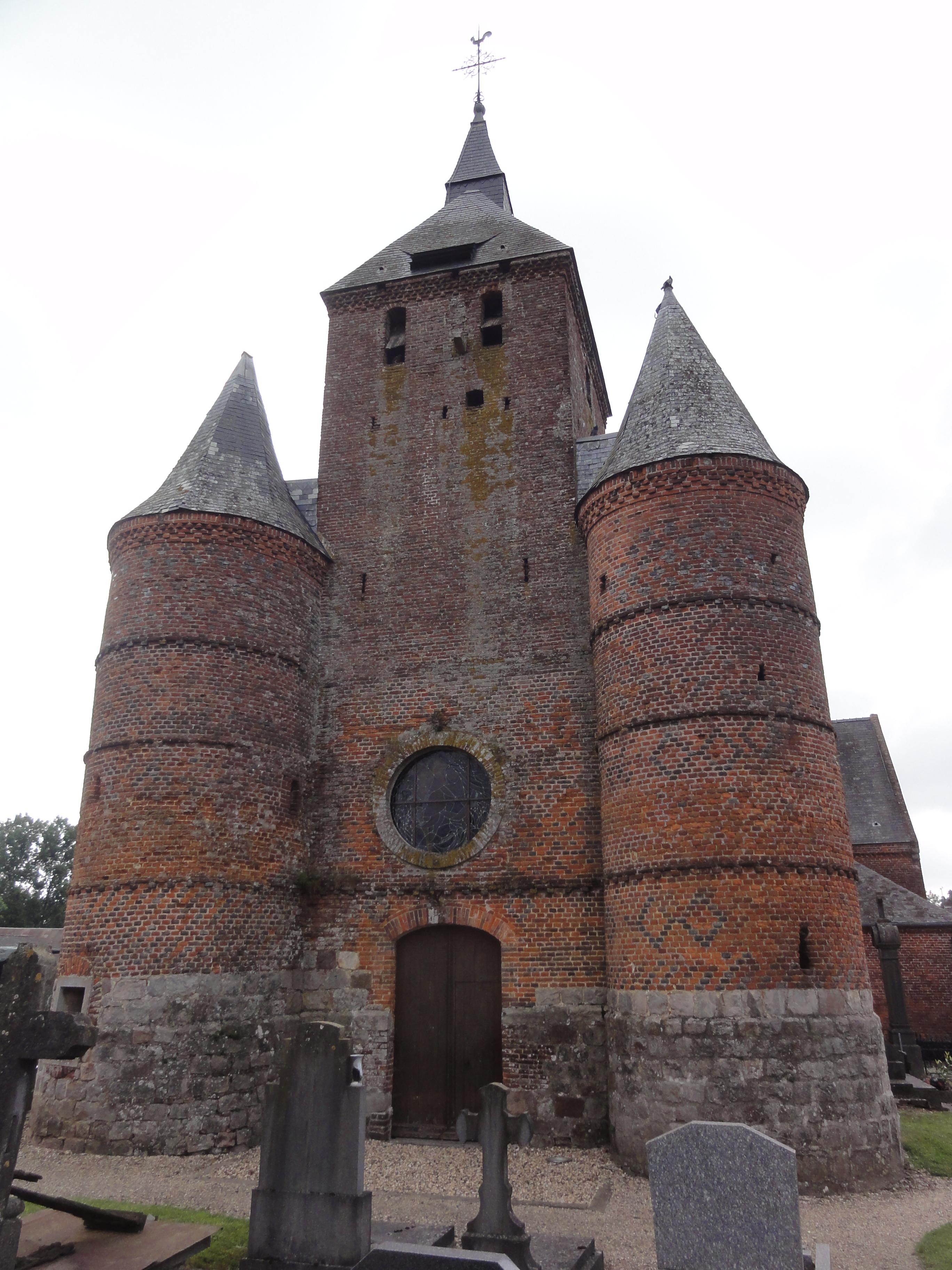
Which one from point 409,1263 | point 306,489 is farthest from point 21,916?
point 409,1263

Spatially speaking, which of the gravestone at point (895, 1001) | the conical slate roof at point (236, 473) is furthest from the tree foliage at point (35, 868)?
the gravestone at point (895, 1001)

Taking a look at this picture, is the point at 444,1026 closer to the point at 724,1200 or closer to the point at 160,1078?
the point at 160,1078

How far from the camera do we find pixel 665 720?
11867mm

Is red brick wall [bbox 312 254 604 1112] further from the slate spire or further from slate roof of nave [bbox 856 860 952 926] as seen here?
slate roof of nave [bbox 856 860 952 926]

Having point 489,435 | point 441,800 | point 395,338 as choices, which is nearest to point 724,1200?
point 441,800

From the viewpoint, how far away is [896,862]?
2695cm

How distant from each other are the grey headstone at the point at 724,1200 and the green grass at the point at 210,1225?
367 centimetres

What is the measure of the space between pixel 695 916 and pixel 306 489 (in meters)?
10.7

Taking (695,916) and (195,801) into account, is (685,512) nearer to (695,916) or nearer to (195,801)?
(695,916)

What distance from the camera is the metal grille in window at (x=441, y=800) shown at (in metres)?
13.7

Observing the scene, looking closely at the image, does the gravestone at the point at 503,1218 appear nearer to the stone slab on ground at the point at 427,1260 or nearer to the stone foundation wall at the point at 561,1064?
the stone slab on ground at the point at 427,1260

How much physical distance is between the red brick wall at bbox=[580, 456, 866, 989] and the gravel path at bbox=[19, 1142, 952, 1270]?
2.28m

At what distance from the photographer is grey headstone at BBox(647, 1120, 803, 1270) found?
5.37 m

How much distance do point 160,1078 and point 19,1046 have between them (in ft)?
19.1
